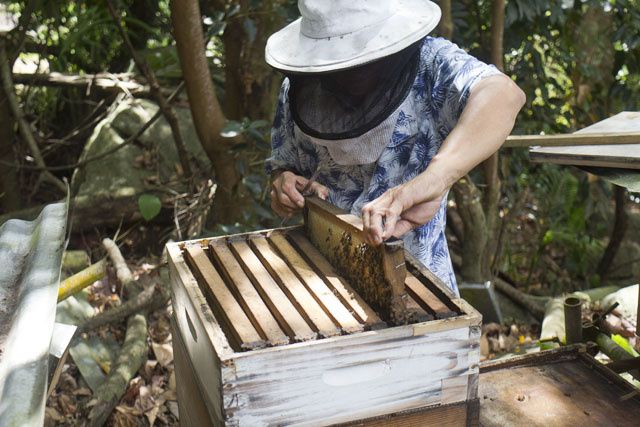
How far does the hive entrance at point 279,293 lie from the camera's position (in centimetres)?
152

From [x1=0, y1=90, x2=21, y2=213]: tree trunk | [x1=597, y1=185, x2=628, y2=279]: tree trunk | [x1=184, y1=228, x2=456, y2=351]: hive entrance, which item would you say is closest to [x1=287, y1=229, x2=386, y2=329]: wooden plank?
[x1=184, y1=228, x2=456, y2=351]: hive entrance

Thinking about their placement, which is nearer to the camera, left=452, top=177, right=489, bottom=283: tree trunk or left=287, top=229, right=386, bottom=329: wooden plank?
left=287, top=229, right=386, bottom=329: wooden plank

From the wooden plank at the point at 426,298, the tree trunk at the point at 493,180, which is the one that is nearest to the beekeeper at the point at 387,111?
the wooden plank at the point at 426,298

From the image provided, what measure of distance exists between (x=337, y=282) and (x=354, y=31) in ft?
2.03

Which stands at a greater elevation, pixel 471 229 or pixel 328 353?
pixel 328 353

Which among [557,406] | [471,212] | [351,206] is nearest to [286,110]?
[351,206]

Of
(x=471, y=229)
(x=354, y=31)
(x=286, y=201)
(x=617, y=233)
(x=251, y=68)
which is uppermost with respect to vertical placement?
(x=354, y=31)

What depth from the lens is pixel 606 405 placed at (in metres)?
2.27

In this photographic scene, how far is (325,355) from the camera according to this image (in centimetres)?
144

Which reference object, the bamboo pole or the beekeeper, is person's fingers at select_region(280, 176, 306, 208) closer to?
the beekeeper

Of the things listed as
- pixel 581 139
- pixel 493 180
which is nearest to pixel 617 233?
pixel 493 180

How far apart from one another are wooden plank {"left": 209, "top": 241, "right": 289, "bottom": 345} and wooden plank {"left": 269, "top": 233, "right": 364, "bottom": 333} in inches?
4.8

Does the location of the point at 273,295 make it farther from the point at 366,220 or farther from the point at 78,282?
the point at 78,282

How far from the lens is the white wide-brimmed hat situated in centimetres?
178
